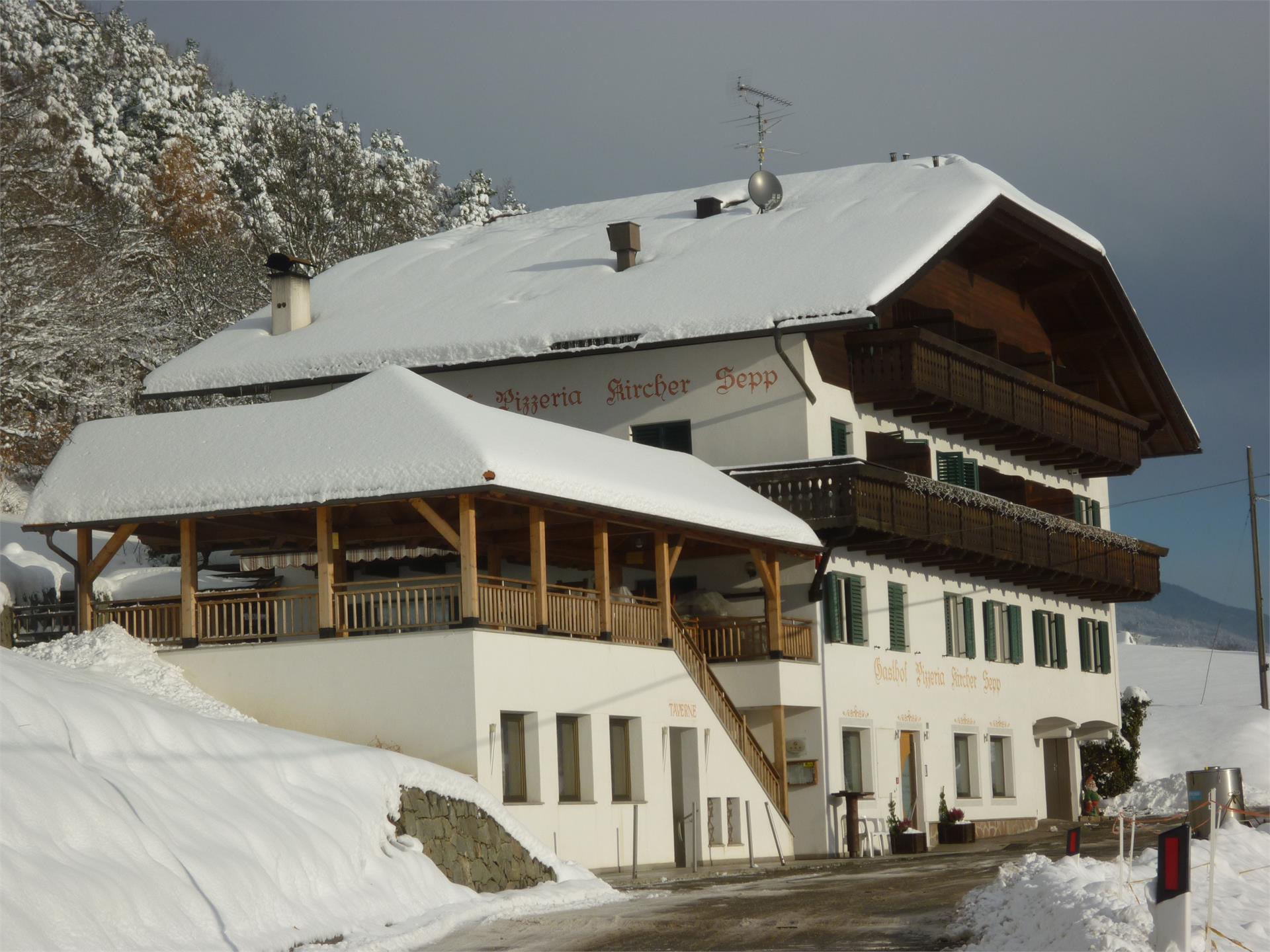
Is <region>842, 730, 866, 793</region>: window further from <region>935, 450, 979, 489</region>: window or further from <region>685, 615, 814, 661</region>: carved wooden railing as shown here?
<region>935, 450, 979, 489</region>: window

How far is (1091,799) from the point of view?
159ft

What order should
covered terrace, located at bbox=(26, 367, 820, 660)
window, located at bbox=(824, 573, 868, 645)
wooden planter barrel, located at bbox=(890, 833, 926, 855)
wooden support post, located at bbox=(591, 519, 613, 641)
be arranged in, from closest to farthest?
1. covered terrace, located at bbox=(26, 367, 820, 660)
2. wooden support post, located at bbox=(591, 519, 613, 641)
3. window, located at bbox=(824, 573, 868, 645)
4. wooden planter barrel, located at bbox=(890, 833, 926, 855)

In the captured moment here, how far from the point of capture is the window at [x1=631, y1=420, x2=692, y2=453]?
37.3 meters

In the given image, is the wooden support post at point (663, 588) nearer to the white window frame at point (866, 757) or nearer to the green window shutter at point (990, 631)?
the white window frame at point (866, 757)

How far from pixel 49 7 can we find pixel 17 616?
15.2 metres

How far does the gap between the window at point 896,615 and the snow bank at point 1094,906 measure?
18023 mm

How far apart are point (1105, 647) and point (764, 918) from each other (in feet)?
112

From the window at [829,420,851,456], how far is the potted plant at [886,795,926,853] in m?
6.76

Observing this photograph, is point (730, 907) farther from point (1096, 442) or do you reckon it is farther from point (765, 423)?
point (1096, 442)

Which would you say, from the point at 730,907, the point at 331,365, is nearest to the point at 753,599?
the point at 331,365

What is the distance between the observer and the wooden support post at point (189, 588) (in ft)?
91.2

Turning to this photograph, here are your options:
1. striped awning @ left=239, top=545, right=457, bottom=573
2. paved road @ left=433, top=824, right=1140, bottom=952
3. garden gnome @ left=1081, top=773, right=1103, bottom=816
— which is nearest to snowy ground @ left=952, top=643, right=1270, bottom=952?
paved road @ left=433, top=824, right=1140, bottom=952

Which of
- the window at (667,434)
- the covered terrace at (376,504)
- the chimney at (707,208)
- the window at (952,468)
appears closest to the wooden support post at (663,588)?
the covered terrace at (376,504)

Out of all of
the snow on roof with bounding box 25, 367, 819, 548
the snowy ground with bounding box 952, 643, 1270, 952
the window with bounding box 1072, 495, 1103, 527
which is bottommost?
the snowy ground with bounding box 952, 643, 1270, 952
